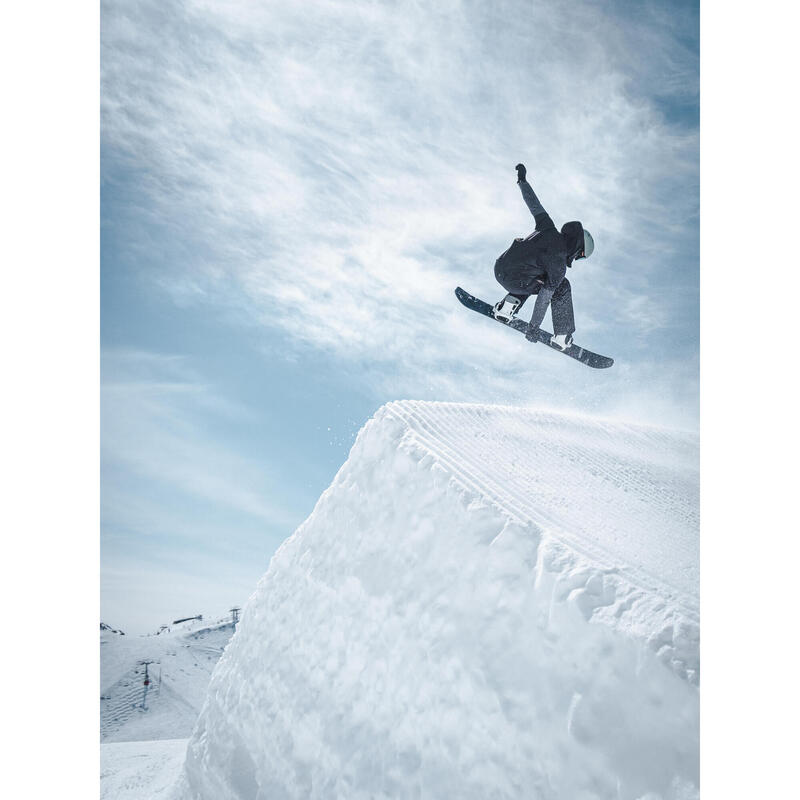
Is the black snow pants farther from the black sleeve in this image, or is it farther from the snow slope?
the snow slope

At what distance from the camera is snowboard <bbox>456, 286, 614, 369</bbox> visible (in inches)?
101

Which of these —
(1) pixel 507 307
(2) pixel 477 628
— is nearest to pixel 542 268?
(1) pixel 507 307

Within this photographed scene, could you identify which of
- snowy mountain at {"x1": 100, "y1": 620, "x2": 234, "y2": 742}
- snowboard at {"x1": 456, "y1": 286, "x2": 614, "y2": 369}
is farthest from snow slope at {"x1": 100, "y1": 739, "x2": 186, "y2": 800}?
snowboard at {"x1": 456, "y1": 286, "x2": 614, "y2": 369}

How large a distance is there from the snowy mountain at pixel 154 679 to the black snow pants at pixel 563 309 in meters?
2.31

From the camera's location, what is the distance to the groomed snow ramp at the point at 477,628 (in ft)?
4.92

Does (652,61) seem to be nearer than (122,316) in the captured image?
Yes

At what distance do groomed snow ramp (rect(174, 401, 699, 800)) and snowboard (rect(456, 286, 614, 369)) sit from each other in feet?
1.05

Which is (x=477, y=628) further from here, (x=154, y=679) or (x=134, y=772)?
(x=154, y=679)

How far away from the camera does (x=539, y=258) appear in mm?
2607

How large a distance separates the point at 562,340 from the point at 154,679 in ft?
17.5
